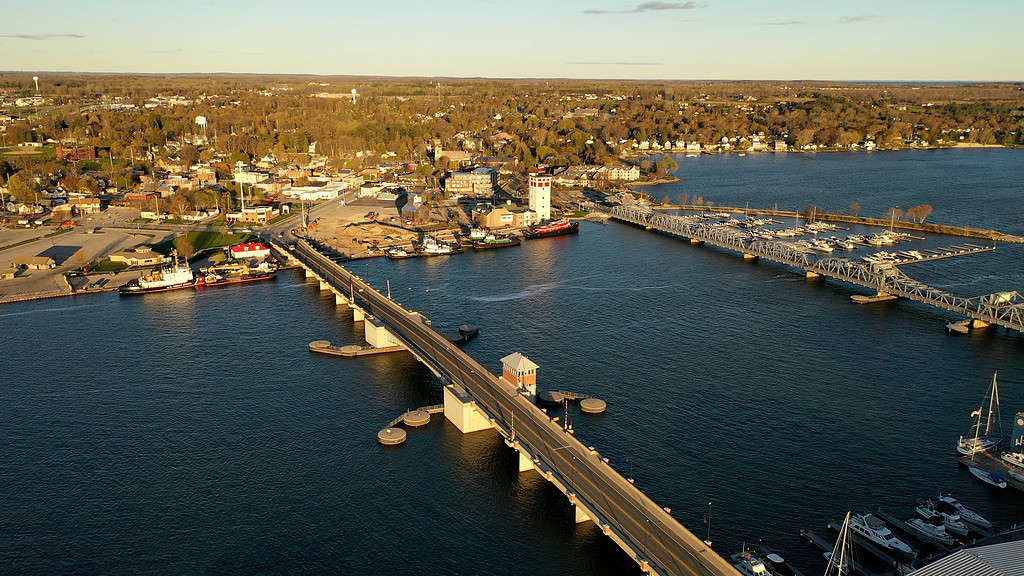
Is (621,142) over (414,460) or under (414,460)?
over

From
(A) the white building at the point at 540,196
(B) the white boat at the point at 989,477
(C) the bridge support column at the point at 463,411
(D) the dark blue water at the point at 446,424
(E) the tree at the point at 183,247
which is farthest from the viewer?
(A) the white building at the point at 540,196

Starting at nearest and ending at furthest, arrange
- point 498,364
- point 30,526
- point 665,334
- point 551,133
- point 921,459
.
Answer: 1. point 30,526
2. point 921,459
3. point 498,364
4. point 665,334
5. point 551,133

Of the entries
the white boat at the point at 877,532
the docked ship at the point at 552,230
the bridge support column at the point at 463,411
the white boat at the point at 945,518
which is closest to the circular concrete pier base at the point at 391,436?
the bridge support column at the point at 463,411

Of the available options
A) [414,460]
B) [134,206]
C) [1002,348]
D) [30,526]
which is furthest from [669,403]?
[134,206]

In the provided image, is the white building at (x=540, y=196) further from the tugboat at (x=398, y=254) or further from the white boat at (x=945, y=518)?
the white boat at (x=945, y=518)

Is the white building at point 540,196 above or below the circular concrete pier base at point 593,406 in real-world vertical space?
above

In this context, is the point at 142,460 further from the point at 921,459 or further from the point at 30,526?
the point at 921,459
